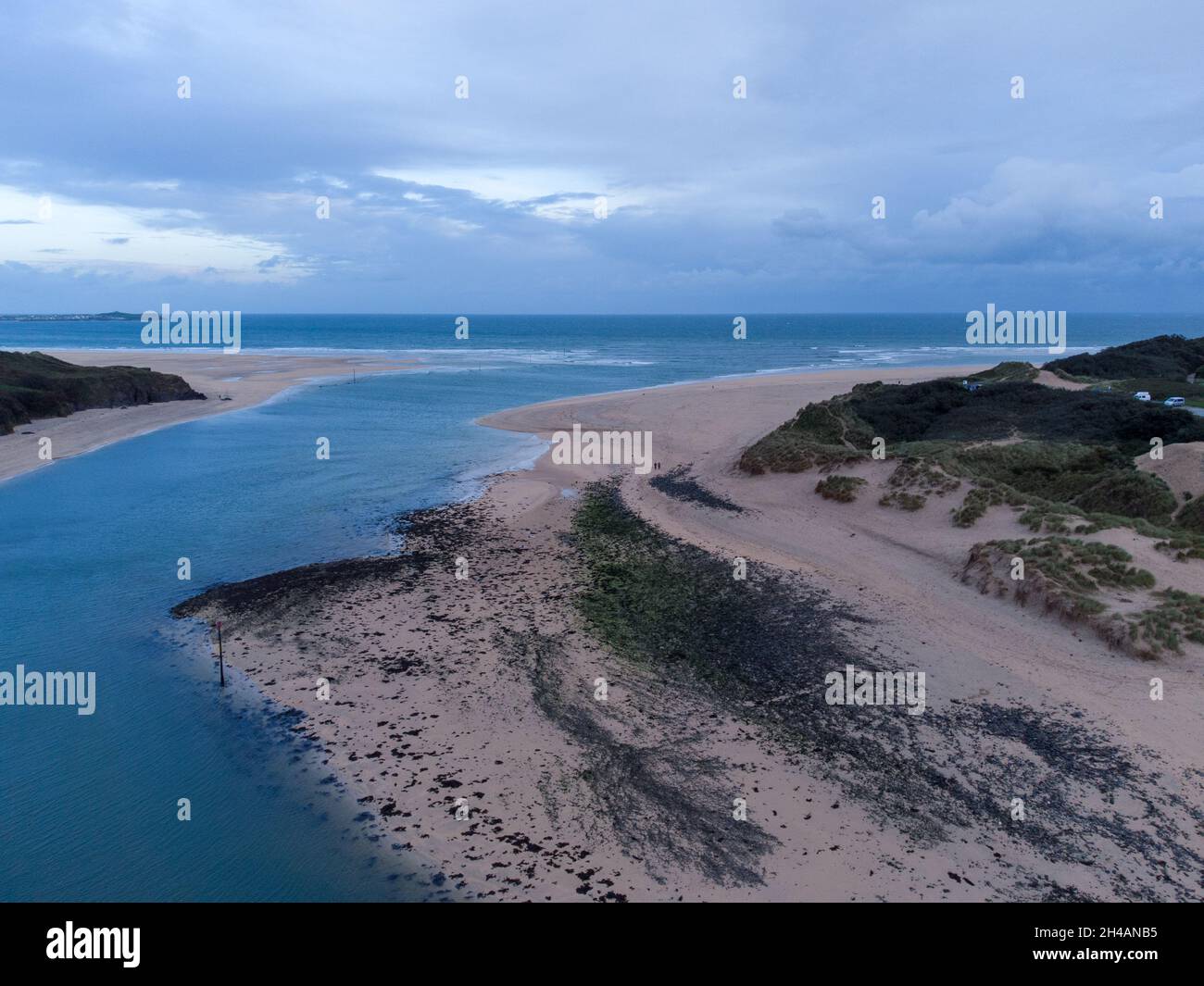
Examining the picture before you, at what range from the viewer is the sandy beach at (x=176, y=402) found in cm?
3734

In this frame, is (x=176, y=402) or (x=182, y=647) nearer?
(x=182, y=647)

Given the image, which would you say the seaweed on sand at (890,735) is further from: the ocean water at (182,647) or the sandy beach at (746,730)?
the ocean water at (182,647)

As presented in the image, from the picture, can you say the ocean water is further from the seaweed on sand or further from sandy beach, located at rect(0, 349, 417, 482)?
the seaweed on sand

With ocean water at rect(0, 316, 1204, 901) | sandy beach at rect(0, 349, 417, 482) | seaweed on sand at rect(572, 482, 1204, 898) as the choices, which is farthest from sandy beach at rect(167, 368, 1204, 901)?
sandy beach at rect(0, 349, 417, 482)

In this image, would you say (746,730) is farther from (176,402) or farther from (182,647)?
(176,402)

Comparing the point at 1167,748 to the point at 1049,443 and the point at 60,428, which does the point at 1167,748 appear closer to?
the point at 1049,443

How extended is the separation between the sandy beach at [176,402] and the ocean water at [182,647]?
79.7 inches

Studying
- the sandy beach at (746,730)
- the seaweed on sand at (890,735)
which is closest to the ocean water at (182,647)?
the sandy beach at (746,730)

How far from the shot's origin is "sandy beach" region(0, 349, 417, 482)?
37344mm

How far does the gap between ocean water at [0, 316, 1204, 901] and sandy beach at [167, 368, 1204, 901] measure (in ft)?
2.98

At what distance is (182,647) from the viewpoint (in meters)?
15.6

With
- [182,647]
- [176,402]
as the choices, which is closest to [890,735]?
[182,647]

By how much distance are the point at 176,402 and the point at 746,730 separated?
53832 mm

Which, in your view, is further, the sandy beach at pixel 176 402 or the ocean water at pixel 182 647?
the sandy beach at pixel 176 402
